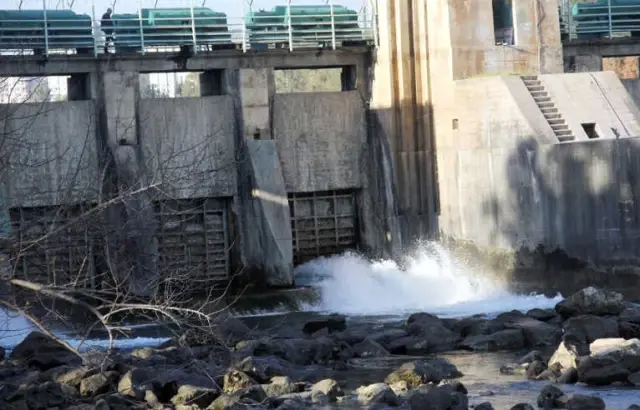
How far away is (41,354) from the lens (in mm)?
21359

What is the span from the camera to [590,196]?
2622cm

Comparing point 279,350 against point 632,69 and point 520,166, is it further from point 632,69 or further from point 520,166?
point 632,69

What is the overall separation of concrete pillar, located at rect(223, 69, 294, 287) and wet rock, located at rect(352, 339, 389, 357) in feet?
22.0

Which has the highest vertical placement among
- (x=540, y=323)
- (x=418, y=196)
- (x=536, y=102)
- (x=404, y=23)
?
(x=404, y=23)

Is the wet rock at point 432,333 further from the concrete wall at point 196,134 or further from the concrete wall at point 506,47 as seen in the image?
the concrete wall at point 506,47

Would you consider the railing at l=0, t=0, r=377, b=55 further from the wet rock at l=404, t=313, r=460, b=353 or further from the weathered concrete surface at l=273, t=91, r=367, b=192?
the wet rock at l=404, t=313, r=460, b=353

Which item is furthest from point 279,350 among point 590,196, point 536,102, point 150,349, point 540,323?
point 536,102

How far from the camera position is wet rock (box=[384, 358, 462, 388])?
1919 cm

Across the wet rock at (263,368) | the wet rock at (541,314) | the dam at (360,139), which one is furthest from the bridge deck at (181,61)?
the wet rock at (263,368)

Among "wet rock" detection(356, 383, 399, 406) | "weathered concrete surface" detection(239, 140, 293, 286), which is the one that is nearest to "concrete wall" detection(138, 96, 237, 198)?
"weathered concrete surface" detection(239, 140, 293, 286)

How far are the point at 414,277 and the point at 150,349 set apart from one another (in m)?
9.92

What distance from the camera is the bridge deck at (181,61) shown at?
29.8 meters

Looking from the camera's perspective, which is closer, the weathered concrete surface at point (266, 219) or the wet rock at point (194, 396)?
the wet rock at point (194, 396)

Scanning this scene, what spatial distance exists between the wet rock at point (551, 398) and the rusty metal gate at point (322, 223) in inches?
566
